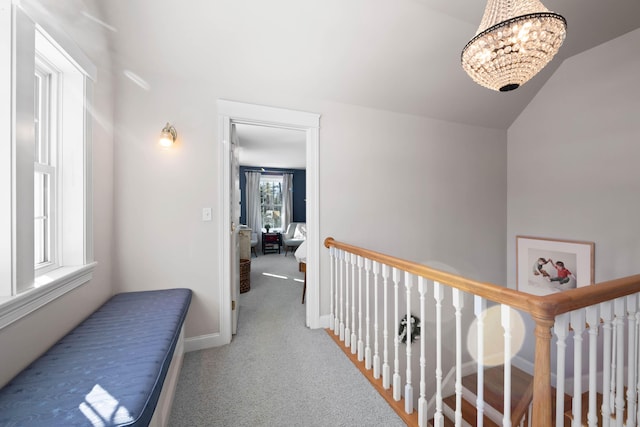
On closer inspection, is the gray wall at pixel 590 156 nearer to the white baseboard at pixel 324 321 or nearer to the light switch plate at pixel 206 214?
the white baseboard at pixel 324 321

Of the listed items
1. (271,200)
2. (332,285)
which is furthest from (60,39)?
(271,200)

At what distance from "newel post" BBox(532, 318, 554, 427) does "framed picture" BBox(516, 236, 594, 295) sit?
A: 9.15 ft

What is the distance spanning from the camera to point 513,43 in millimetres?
1107

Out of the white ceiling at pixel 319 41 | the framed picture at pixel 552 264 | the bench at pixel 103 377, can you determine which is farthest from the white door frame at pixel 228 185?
the framed picture at pixel 552 264

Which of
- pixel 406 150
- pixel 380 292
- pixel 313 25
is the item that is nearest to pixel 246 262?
pixel 380 292

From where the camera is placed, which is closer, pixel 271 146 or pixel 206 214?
pixel 206 214

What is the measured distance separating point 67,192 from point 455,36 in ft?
10.3

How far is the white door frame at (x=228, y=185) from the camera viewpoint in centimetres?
221

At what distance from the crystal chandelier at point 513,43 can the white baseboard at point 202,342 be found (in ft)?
8.59

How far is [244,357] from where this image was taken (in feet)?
6.68

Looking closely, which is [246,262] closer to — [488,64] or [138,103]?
[138,103]

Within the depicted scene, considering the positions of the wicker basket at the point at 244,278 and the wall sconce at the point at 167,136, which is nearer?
the wall sconce at the point at 167,136

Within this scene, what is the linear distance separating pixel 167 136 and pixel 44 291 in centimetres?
126

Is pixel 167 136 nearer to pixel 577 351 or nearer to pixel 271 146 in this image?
pixel 577 351
